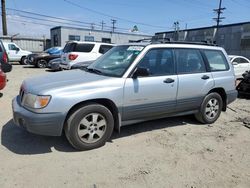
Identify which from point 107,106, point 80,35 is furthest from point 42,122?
point 80,35

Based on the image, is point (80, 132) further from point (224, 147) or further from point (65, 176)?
point (224, 147)

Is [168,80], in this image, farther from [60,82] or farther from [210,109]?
[60,82]

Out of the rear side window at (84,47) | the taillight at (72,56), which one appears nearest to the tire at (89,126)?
the taillight at (72,56)

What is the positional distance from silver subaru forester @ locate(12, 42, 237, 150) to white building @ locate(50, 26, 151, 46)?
38014 millimetres

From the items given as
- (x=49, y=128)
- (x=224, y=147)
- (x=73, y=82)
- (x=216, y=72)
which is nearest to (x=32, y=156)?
(x=49, y=128)

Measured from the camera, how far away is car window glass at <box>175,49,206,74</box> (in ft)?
16.5

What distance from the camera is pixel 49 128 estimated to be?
147 inches

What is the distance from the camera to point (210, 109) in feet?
18.6

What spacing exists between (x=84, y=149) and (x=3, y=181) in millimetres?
1254

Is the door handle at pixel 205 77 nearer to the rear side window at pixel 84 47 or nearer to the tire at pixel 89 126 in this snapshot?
the tire at pixel 89 126

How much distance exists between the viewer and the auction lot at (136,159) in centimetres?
329

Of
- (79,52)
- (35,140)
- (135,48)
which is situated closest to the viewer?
A: (35,140)

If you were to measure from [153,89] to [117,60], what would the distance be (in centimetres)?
91

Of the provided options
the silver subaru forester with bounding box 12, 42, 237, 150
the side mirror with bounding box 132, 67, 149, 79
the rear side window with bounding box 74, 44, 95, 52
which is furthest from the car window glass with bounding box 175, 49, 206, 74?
the rear side window with bounding box 74, 44, 95, 52
